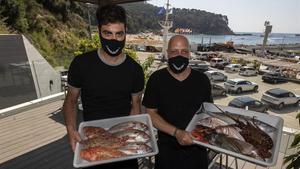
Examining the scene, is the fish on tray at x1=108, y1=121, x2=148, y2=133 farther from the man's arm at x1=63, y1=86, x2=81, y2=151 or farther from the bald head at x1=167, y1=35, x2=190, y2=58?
the bald head at x1=167, y1=35, x2=190, y2=58

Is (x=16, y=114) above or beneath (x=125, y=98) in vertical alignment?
beneath

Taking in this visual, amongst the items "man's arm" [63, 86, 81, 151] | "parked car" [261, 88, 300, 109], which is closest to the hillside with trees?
"man's arm" [63, 86, 81, 151]

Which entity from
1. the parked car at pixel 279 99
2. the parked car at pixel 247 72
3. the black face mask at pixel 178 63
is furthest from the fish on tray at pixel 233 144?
the parked car at pixel 247 72

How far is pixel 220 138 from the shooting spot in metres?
1.78

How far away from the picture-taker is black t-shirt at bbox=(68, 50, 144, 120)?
1.93 meters

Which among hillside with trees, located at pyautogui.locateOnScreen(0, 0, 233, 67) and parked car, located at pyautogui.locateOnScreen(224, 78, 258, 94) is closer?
hillside with trees, located at pyautogui.locateOnScreen(0, 0, 233, 67)

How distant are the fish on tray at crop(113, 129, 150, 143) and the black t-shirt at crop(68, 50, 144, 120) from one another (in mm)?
225

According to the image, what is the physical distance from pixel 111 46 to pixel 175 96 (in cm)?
62

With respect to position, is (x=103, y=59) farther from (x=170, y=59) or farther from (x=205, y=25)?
(x=205, y=25)

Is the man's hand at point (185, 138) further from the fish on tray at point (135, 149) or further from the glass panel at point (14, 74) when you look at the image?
the glass panel at point (14, 74)

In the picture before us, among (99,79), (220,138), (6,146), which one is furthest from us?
(6,146)

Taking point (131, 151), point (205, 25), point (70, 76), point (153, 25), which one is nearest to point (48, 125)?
point (70, 76)

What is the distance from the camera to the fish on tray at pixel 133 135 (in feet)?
5.87

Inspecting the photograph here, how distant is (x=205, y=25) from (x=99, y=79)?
149m
